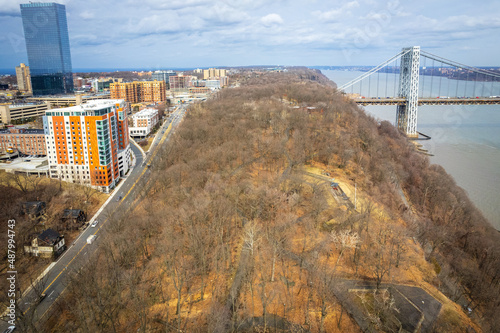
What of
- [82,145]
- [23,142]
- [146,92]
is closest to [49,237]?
[82,145]

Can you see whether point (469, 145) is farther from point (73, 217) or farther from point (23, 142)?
point (23, 142)

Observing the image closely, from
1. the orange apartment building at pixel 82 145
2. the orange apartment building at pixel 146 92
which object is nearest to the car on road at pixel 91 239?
the orange apartment building at pixel 82 145

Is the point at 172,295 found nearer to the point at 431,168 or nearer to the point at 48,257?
the point at 48,257

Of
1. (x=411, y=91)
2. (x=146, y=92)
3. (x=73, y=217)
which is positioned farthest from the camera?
(x=146, y=92)

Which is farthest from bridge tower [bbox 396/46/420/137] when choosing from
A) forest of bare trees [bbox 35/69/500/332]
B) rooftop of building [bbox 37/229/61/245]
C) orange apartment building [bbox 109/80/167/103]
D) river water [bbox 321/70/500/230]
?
orange apartment building [bbox 109/80/167/103]

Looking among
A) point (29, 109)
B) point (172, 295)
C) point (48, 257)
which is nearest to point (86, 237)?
point (48, 257)

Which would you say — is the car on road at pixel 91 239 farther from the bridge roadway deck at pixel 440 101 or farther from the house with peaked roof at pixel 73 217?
the bridge roadway deck at pixel 440 101
